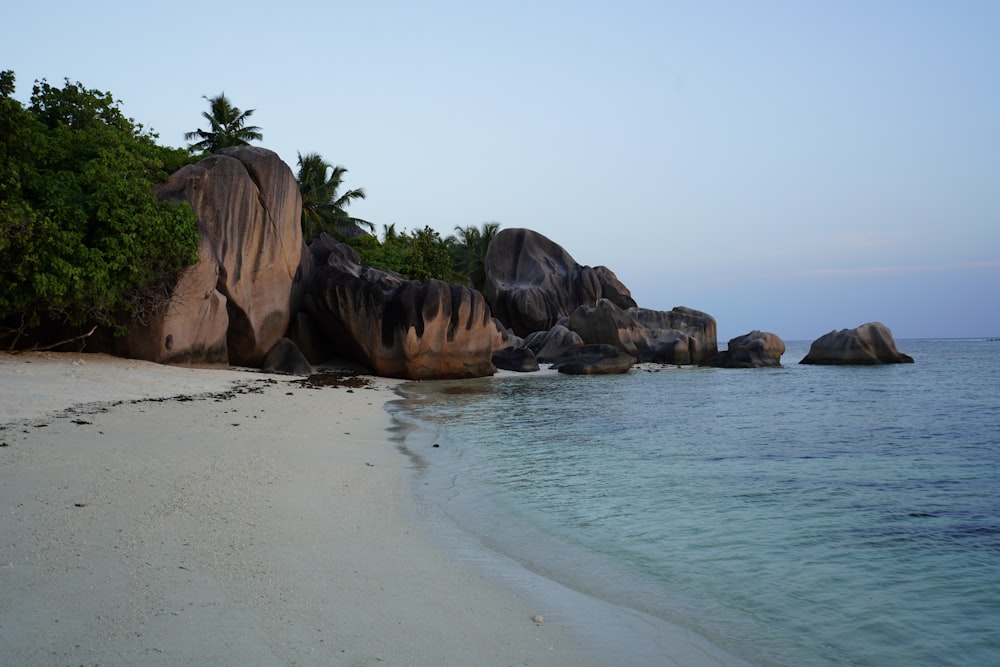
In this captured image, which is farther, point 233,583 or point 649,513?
point 649,513

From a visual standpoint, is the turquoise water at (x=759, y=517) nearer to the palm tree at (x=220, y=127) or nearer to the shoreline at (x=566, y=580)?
the shoreline at (x=566, y=580)

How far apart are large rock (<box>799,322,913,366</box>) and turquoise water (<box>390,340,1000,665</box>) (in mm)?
28398

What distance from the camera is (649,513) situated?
710 centimetres

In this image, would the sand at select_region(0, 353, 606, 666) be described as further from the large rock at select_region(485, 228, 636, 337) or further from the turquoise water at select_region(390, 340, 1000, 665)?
the large rock at select_region(485, 228, 636, 337)

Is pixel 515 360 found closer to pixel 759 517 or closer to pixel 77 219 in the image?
pixel 77 219

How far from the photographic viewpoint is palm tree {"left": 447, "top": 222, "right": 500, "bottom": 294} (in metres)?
58.4

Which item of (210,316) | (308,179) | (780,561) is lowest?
(780,561)

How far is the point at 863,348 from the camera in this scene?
1687 inches

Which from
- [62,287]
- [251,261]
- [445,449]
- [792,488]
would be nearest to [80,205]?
[62,287]

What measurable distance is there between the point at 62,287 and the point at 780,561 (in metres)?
15.2

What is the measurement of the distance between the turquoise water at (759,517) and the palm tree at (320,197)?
25.0 metres

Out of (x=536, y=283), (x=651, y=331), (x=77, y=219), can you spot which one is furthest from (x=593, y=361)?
(x=77, y=219)

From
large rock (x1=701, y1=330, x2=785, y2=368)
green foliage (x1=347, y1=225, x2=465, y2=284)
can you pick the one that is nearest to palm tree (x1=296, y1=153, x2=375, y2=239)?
green foliage (x1=347, y1=225, x2=465, y2=284)

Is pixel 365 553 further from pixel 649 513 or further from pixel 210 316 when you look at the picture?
pixel 210 316
